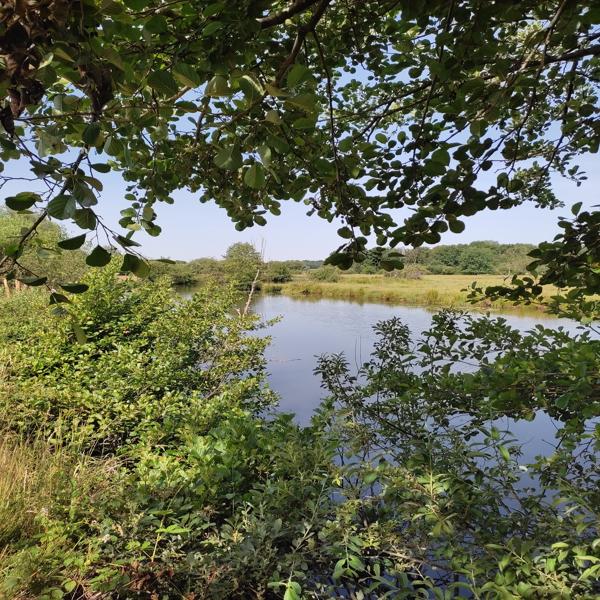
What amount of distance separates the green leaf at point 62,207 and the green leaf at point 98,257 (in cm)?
8

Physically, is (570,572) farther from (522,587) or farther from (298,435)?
(298,435)

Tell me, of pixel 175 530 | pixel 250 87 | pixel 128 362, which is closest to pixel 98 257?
pixel 250 87

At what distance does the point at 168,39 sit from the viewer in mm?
1088

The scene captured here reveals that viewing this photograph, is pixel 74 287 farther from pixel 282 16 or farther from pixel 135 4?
pixel 282 16

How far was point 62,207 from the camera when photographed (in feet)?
1.99

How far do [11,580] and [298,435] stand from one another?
134 centimetres

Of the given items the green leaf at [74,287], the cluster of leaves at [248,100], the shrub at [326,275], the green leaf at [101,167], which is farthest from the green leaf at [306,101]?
the shrub at [326,275]

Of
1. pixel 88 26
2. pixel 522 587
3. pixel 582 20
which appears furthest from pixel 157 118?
pixel 522 587

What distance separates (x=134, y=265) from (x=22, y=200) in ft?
0.65

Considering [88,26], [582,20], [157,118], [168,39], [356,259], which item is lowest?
[356,259]

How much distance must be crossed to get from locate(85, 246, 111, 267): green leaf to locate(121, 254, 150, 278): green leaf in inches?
1.2

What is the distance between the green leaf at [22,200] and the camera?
0.62 m

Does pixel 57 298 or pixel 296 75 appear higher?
pixel 296 75

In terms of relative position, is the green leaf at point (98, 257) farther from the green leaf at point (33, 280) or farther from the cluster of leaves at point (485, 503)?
the cluster of leaves at point (485, 503)
